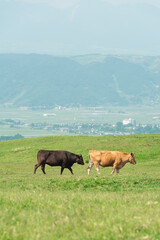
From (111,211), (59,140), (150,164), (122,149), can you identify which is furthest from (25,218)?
(59,140)

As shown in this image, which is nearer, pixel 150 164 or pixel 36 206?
pixel 36 206

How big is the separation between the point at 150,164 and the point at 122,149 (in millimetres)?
10224

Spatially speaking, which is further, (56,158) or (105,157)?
(56,158)

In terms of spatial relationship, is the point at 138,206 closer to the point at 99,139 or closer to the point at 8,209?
the point at 8,209

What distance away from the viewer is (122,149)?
162ft

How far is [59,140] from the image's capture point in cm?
5934

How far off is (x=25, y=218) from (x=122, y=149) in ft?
130

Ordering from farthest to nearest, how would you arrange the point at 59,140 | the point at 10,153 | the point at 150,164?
the point at 59,140
the point at 10,153
the point at 150,164

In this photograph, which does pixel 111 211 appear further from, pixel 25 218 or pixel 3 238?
pixel 3 238

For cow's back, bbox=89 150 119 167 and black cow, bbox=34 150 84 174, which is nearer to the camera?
cow's back, bbox=89 150 119 167

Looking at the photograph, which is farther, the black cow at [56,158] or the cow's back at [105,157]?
the black cow at [56,158]

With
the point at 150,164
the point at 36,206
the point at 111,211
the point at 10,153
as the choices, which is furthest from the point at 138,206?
the point at 10,153

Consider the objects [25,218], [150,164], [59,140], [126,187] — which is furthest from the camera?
[59,140]

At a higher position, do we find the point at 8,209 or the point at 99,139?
the point at 99,139
